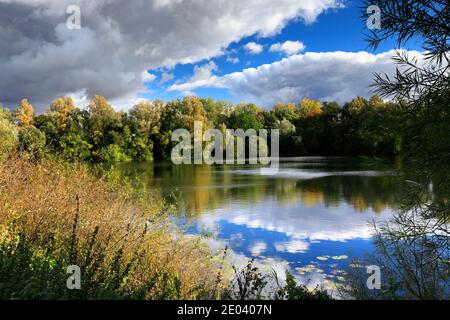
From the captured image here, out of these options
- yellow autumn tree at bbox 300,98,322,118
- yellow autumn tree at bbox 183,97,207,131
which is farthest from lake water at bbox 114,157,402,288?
yellow autumn tree at bbox 300,98,322,118

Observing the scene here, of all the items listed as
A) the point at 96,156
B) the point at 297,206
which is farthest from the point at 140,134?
the point at 297,206

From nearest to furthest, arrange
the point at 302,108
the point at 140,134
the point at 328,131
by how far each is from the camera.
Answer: the point at 140,134 < the point at 328,131 < the point at 302,108

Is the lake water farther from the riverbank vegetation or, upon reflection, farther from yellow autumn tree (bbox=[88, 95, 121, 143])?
yellow autumn tree (bbox=[88, 95, 121, 143])

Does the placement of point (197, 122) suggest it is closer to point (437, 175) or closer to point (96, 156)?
point (96, 156)

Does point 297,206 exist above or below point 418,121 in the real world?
below

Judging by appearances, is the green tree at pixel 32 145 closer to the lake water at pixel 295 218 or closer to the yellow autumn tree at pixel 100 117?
the lake water at pixel 295 218

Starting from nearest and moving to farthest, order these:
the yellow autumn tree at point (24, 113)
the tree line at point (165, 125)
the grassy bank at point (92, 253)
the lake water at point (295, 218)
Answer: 1. the grassy bank at point (92, 253)
2. the lake water at point (295, 218)
3. the yellow autumn tree at point (24, 113)
4. the tree line at point (165, 125)

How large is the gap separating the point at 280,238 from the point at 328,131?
1879 inches

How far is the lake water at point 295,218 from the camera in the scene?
7.85m

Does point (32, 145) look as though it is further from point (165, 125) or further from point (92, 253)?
point (165, 125)

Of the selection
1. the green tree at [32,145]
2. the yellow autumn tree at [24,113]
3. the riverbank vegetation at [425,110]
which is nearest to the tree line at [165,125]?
the yellow autumn tree at [24,113]

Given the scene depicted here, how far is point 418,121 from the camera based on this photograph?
468 centimetres

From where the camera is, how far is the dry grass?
3963 mm

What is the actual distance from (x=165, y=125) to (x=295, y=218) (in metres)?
42.8
